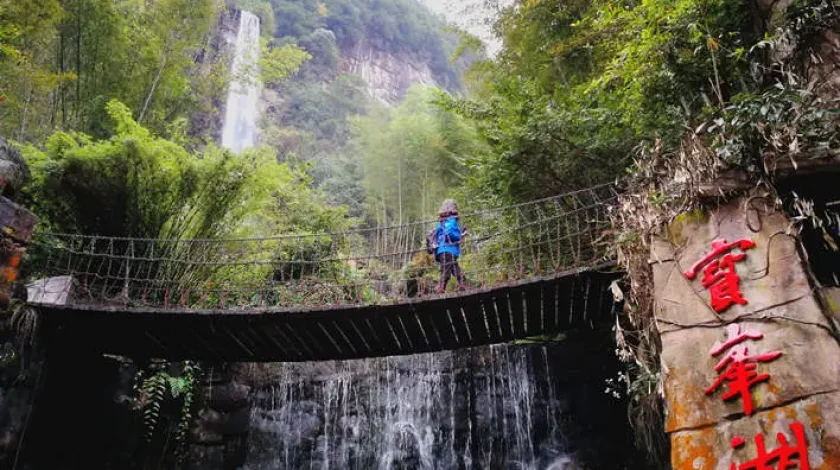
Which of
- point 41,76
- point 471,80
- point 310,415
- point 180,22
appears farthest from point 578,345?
point 180,22

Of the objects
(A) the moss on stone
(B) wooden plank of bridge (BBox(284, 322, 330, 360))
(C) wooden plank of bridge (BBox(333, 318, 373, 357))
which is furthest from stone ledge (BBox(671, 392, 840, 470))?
(B) wooden plank of bridge (BBox(284, 322, 330, 360))

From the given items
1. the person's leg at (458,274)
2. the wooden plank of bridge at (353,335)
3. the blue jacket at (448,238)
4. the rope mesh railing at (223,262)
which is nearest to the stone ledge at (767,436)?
the person's leg at (458,274)

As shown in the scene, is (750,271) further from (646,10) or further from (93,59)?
(93,59)

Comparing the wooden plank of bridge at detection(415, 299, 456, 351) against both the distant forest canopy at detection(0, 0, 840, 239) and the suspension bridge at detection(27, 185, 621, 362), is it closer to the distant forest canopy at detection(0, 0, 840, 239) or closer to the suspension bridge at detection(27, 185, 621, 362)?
the suspension bridge at detection(27, 185, 621, 362)

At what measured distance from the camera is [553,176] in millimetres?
5164

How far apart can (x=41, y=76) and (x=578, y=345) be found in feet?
21.4

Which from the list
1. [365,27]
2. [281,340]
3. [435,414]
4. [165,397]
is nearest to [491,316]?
[281,340]

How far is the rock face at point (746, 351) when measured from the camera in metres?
2.35

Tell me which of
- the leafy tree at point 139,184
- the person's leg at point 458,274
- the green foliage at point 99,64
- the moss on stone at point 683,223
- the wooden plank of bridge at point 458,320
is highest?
the green foliage at point 99,64

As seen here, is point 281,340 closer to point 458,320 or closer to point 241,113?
point 458,320

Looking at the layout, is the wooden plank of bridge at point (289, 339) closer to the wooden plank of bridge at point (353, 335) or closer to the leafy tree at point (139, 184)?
the wooden plank of bridge at point (353, 335)

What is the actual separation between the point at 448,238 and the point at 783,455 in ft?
9.50

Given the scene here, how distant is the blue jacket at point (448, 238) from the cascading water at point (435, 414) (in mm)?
2398

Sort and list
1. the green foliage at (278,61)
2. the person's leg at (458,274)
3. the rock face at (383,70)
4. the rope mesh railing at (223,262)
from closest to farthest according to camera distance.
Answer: the person's leg at (458,274) < the rope mesh railing at (223,262) < the green foliage at (278,61) < the rock face at (383,70)
